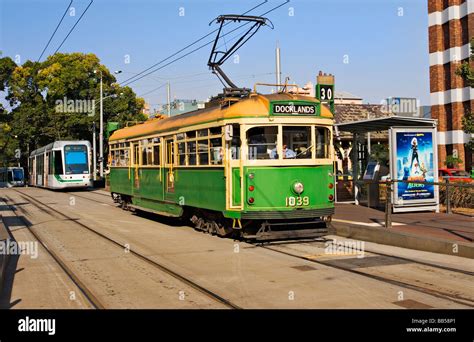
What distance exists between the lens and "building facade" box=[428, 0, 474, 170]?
36.8 meters

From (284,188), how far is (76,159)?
2560cm

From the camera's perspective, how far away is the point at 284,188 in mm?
11258

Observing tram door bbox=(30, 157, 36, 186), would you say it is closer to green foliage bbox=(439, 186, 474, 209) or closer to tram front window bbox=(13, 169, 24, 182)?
tram front window bbox=(13, 169, 24, 182)

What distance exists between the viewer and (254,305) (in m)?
6.57

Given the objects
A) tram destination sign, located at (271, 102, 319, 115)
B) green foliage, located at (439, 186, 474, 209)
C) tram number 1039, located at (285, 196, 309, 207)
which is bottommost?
green foliage, located at (439, 186, 474, 209)

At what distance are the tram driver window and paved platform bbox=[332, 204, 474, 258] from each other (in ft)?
9.27

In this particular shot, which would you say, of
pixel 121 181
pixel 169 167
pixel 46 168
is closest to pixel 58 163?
pixel 46 168

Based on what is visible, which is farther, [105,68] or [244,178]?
[105,68]

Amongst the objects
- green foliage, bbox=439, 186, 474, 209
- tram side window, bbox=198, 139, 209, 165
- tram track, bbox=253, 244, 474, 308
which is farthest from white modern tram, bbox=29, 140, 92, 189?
tram track, bbox=253, 244, 474, 308
